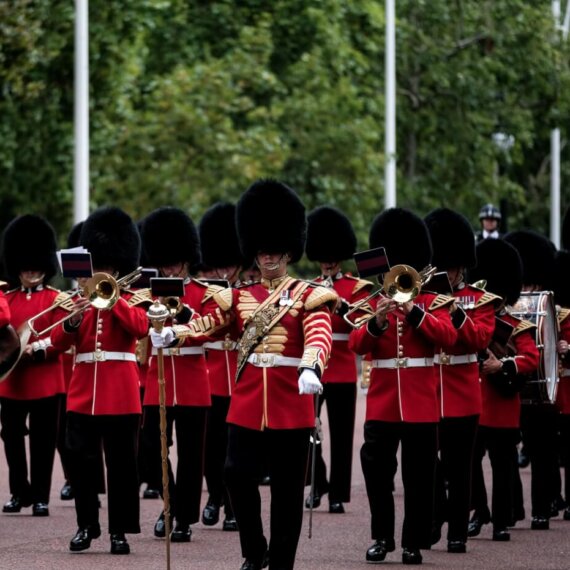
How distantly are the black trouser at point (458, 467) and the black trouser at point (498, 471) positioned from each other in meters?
0.39

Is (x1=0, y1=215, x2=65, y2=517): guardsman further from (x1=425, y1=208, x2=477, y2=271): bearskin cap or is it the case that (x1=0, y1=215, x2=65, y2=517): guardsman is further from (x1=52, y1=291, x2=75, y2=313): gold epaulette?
(x1=425, y1=208, x2=477, y2=271): bearskin cap

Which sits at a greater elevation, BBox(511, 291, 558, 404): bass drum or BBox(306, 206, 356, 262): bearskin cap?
BBox(306, 206, 356, 262): bearskin cap

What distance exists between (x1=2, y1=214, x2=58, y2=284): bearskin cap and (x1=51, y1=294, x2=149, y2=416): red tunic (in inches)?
84.8

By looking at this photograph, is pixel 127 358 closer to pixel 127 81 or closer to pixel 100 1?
pixel 100 1

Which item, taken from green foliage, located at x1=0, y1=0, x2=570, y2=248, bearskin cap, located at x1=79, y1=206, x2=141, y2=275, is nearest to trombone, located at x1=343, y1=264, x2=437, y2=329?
bearskin cap, located at x1=79, y1=206, x2=141, y2=275

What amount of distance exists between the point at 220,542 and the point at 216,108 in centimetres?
1320

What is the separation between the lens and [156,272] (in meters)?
11.1

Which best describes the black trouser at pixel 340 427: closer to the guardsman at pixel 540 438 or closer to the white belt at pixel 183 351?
the guardsman at pixel 540 438

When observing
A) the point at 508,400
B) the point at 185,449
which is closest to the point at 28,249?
the point at 185,449

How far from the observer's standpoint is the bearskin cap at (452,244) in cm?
1086

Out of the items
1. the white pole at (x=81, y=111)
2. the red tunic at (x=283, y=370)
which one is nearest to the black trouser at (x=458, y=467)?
the red tunic at (x=283, y=370)

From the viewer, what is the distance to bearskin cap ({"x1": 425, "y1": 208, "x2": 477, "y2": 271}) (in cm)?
1086

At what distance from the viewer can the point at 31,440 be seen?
12078 mm

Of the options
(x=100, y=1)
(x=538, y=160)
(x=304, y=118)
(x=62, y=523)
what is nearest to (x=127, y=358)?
(x=62, y=523)
